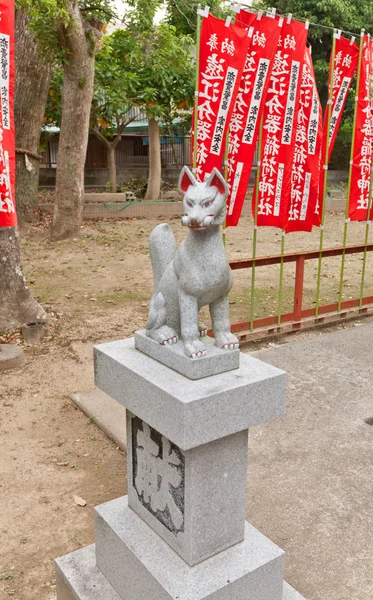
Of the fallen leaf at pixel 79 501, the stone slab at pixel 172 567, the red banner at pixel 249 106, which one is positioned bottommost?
the fallen leaf at pixel 79 501

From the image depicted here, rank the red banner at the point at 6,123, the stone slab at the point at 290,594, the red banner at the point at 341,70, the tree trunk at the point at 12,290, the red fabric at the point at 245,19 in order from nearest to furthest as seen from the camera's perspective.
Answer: the stone slab at the point at 290,594
the red banner at the point at 6,123
the red fabric at the point at 245,19
the red banner at the point at 341,70
the tree trunk at the point at 12,290

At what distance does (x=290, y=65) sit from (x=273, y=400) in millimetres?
4915

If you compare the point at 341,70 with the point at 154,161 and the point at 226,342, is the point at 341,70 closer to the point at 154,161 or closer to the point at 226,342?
the point at 226,342

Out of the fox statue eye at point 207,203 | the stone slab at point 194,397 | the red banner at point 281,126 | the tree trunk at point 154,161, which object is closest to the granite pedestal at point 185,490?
the stone slab at point 194,397

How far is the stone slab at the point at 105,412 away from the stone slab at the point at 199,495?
77.1 inches

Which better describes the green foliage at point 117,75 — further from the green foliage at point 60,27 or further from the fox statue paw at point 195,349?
the fox statue paw at point 195,349

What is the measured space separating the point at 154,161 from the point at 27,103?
6.49m

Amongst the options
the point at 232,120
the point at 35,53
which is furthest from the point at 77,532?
the point at 35,53

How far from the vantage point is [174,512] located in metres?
2.69

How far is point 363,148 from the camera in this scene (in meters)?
7.33

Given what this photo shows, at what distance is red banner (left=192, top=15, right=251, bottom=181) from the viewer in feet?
17.9

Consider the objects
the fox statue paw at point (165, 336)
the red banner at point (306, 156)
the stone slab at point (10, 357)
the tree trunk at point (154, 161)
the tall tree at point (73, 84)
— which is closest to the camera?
the fox statue paw at point (165, 336)

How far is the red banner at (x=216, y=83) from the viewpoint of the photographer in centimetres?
546

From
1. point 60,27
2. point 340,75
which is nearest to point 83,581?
point 340,75
